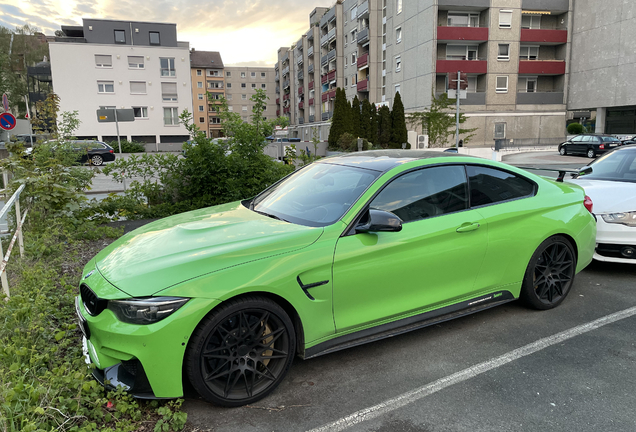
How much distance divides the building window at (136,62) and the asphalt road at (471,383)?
5506 cm

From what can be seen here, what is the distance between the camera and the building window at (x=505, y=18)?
40125 millimetres

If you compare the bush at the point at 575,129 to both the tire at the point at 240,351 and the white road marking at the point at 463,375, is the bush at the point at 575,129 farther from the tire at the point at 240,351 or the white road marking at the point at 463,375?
the tire at the point at 240,351

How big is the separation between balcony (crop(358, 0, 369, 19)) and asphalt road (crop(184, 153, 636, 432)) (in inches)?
2066

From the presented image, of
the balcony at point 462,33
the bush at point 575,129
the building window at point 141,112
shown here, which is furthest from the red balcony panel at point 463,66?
the building window at point 141,112

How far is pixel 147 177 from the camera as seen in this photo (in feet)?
28.9

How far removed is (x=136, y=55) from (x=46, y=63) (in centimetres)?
2215

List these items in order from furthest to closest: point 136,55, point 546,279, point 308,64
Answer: point 308,64, point 136,55, point 546,279

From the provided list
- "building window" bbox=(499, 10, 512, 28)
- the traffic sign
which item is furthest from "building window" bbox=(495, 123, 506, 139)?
the traffic sign

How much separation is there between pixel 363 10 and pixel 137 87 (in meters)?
27.0

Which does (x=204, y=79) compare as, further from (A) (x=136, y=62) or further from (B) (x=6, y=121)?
(B) (x=6, y=121)

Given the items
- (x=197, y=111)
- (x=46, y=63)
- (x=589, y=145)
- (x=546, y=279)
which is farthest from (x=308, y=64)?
(x=546, y=279)

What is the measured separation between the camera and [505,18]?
40.2 metres

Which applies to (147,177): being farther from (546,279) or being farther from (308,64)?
(308,64)

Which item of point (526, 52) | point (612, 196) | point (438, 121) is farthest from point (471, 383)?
point (526, 52)
